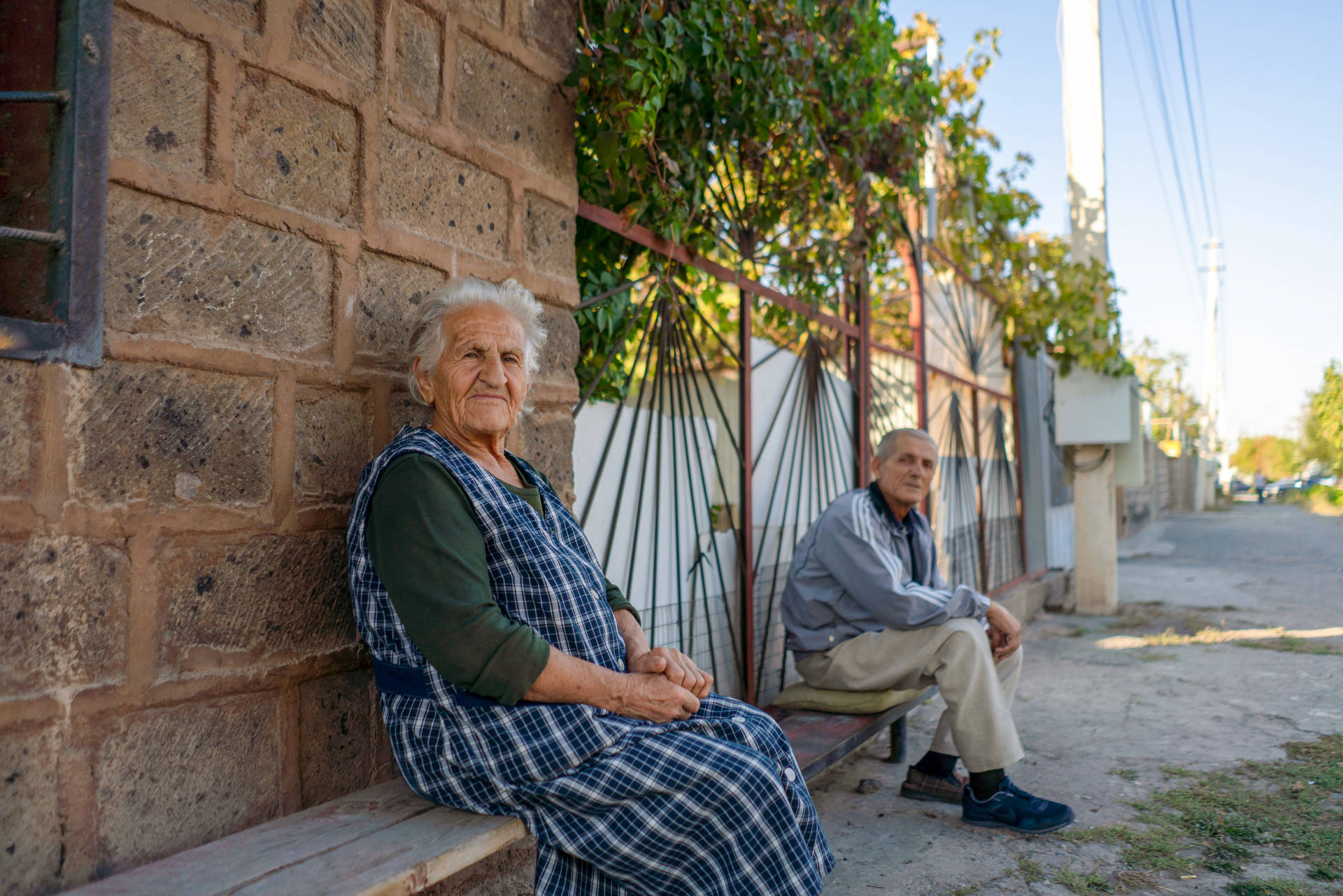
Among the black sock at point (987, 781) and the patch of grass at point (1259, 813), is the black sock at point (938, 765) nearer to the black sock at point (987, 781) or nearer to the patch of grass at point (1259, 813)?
the black sock at point (987, 781)

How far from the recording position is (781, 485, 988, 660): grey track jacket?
10.4 ft

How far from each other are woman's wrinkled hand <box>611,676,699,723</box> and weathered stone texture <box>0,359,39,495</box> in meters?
1.10

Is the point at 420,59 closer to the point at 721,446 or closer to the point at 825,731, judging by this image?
the point at 721,446

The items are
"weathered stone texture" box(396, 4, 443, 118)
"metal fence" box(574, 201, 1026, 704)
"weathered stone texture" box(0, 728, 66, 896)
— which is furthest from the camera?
"metal fence" box(574, 201, 1026, 704)

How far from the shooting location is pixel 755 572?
3869mm

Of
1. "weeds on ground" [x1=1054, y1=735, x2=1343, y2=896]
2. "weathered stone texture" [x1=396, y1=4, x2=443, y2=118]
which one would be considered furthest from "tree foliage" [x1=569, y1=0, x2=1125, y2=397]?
"weeds on ground" [x1=1054, y1=735, x2=1343, y2=896]

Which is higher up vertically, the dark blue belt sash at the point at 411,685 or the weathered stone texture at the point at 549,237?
the weathered stone texture at the point at 549,237

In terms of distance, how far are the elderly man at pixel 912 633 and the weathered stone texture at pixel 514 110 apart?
166 cm

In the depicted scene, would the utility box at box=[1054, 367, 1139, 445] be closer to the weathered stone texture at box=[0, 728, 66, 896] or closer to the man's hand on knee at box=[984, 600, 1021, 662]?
the man's hand on knee at box=[984, 600, 1021, 662]

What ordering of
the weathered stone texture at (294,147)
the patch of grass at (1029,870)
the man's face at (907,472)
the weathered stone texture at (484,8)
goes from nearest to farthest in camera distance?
the weathered stone texture at (294,147) → the weathered stone texture at (484,8) → the patch of grass at (1029,870) → the man's face at (907,472)

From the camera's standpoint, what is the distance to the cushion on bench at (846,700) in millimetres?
3203

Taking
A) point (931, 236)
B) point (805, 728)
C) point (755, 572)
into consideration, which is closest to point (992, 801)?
point (805, 728)

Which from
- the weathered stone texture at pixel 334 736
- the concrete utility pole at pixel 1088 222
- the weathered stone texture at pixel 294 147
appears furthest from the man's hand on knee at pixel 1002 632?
the concrete utility pole at pixel 1088 222

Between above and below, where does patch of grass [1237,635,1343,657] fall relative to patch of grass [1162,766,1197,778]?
above
